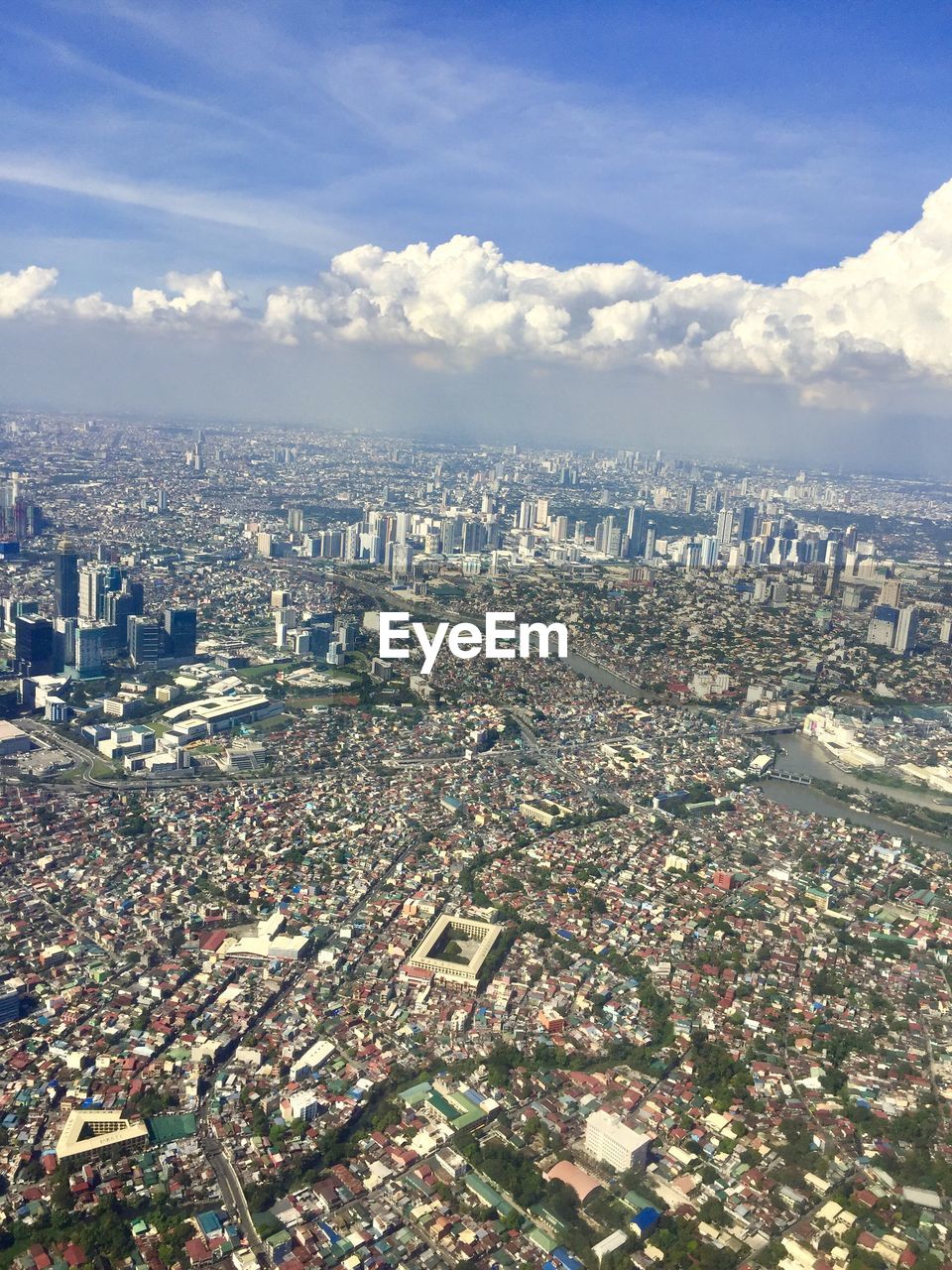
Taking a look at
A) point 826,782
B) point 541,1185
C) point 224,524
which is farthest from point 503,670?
point 224,524

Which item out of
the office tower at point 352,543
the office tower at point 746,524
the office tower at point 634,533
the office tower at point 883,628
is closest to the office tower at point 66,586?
the office tower at point 352,543

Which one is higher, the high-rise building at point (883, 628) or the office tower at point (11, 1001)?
the high-rise building at point (883, 628)

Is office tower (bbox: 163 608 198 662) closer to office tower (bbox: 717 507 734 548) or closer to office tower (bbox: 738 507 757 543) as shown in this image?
office tower (bbox: 717 507 734 548)

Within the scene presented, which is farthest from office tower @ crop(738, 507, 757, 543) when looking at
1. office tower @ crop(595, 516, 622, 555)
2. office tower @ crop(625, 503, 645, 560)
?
office tower @ crop(595, 516, 622, 555)

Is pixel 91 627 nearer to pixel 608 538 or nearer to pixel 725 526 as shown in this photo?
pixel 608 538

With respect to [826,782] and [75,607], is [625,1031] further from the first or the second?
[75,607]

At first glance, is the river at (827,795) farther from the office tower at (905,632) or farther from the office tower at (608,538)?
the office tower at (608,538)
